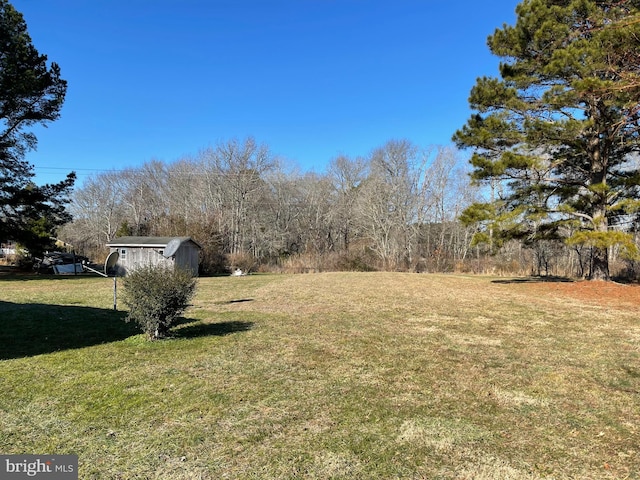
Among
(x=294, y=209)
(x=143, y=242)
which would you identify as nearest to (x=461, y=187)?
(x=294, y=209)

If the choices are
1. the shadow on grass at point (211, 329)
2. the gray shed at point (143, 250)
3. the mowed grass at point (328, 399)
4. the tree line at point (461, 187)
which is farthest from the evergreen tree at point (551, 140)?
the gray shed at point (143, 250)

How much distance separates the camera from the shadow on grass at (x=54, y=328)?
18.8ft

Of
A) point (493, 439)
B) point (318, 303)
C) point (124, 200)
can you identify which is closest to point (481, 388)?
point (493, 439)

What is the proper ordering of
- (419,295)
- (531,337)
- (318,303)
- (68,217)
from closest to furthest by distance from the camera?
1. (531,337)
2. (318,303)
3. (419,295)
4. (68,217)

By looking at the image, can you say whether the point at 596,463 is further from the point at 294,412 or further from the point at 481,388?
the point at 294,412

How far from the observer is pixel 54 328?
23.1 feet

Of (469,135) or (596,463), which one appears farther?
(469,135)

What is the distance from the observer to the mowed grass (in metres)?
2.63

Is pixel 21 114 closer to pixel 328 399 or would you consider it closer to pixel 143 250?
pixel 143 250

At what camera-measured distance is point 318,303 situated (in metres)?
10.4

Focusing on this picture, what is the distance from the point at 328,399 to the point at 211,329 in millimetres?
3912

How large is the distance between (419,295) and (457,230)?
2302 cm

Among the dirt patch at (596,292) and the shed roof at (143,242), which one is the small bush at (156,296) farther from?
the shed roof at (143,242)

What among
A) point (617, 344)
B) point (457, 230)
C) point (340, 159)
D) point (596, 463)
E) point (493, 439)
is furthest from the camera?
point (340, 159)
